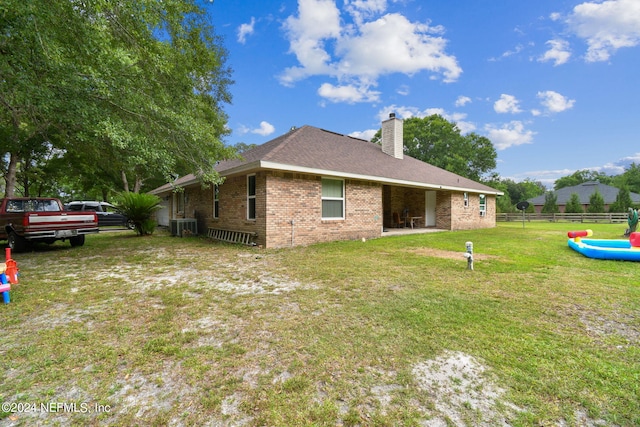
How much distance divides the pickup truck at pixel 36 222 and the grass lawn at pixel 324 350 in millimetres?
3955

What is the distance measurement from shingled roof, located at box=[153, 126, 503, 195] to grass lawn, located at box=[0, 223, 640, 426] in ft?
14.8

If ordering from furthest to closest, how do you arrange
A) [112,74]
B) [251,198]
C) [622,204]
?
[622,204], [251,198], [112,74]

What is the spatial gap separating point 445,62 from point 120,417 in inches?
750

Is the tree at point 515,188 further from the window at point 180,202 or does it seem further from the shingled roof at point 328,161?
the window at point 180,202

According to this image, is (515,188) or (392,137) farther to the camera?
(515,188)

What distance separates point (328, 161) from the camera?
1016cm

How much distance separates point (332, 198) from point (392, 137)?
8160 mm

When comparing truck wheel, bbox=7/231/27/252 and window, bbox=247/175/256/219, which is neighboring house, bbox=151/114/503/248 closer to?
window, bbox=247/175/256/219

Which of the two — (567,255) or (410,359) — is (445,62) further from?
(410,359)

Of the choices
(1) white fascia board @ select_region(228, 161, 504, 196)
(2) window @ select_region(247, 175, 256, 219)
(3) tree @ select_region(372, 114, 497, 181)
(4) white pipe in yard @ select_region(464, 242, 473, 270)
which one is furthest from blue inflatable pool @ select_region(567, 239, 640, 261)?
(3) tree @ select_region(372, 114, 497, 181)

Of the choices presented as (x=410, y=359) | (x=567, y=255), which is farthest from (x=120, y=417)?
(x=567, y=255)

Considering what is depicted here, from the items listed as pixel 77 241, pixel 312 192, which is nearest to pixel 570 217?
pixel 312 192

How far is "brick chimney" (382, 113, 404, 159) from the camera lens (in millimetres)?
15922

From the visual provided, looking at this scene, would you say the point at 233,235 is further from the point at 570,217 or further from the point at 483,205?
the point at 570,217
